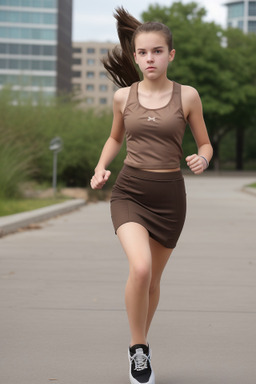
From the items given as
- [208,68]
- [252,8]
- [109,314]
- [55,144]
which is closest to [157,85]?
[109,314]

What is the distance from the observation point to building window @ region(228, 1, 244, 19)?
178 metres

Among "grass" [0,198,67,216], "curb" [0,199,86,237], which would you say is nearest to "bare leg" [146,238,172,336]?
"curb" [0,199,86,237]

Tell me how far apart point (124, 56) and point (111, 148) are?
2.03 ft

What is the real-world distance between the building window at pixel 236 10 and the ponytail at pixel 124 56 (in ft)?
580

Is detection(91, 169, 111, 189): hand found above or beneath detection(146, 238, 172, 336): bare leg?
above

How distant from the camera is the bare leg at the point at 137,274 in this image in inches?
176

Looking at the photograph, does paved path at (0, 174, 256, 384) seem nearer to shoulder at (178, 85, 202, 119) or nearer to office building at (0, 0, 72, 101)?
shoulder at (178, 85, 202, 119)

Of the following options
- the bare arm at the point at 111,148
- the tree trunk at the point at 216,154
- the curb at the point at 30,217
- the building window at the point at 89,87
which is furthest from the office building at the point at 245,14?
the bare arm at the point at 111,148

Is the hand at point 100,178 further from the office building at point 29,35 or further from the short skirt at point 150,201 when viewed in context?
the office building at point 29,35

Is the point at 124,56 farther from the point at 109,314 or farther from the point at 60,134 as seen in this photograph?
the point at 60,134

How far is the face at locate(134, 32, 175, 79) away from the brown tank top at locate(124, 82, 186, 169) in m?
0.17

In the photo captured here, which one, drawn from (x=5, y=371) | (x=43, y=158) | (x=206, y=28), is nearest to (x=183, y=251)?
(x=5, y=371)

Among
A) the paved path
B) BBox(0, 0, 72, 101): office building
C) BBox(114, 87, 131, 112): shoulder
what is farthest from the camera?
BBox(0, 0, 72, 101): office building

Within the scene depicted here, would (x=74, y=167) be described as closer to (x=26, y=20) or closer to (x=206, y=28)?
(x=206, y=28)
